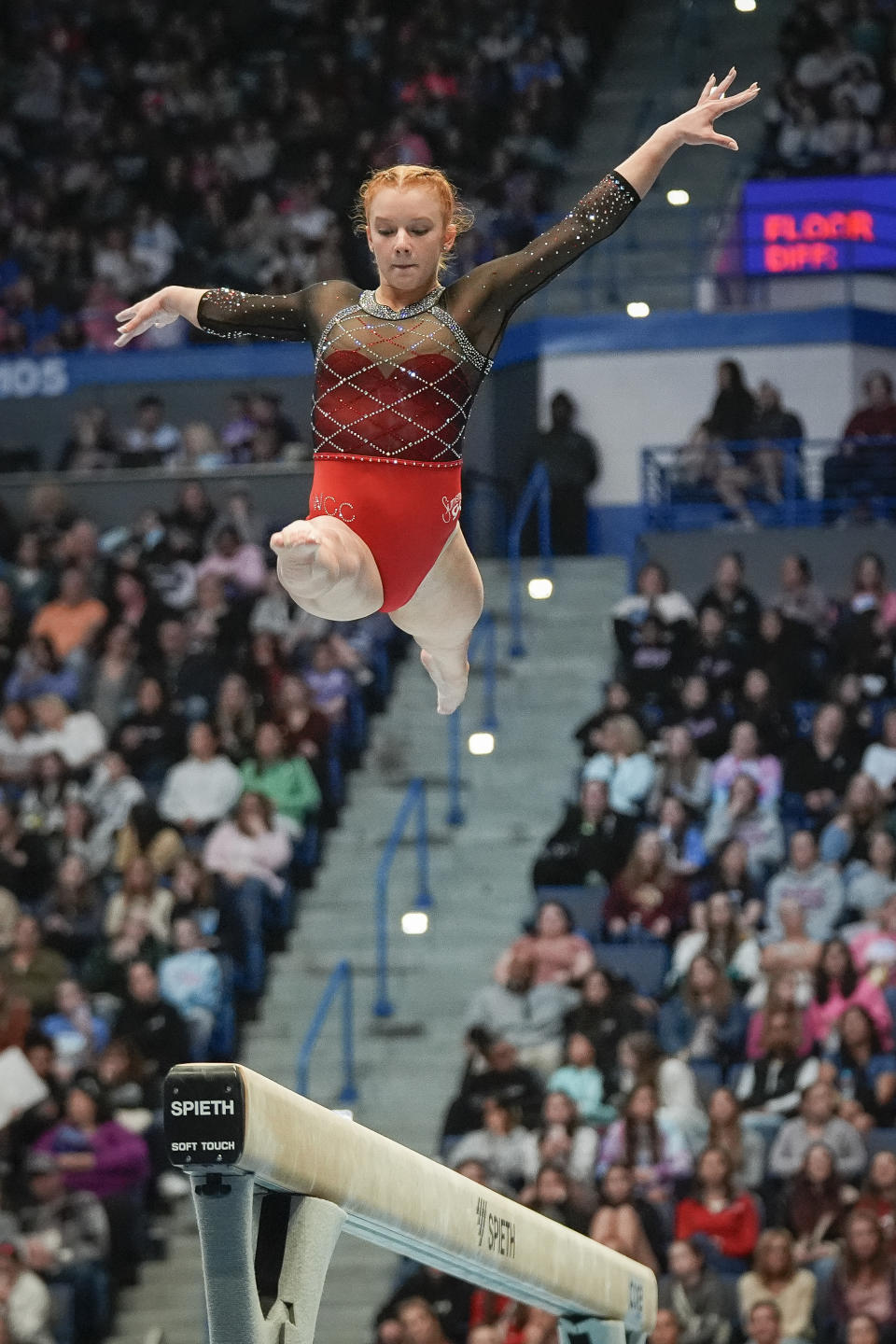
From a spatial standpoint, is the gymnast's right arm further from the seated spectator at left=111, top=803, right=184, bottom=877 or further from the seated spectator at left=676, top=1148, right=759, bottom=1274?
the seated spectator at left=111, top=803, right=184, bottom=877

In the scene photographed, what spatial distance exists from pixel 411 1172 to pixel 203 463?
10903 mm

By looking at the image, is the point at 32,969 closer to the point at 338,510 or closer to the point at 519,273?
the point at 338,510

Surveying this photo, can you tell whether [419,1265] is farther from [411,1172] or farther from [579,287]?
[579,287]

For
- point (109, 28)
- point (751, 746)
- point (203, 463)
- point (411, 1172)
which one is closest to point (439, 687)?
point (411, 1172)

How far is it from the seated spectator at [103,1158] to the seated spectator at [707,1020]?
7.84 feet

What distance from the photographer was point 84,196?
16453 millimetres

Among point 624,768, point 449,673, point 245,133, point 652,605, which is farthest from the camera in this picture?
point 245,133

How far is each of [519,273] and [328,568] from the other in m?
0.73

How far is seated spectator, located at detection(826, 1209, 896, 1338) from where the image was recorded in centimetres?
821

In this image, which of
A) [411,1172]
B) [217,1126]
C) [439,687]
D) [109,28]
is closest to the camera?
[217,1126]

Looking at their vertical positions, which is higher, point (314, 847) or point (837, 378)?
point (837, 378)

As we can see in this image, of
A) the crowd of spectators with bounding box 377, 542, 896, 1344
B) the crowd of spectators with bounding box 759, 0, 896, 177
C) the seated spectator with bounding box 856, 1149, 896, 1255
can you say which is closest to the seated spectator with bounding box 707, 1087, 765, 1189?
the crowd of spectators with bounding box 377, 542, 896, 1344

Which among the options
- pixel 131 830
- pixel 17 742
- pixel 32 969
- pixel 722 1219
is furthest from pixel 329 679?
pixel 722 1219

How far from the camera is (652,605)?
39.4 feet
